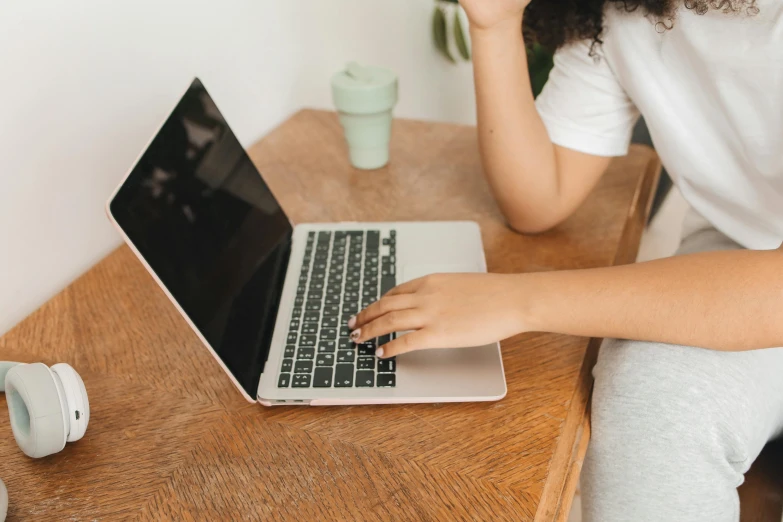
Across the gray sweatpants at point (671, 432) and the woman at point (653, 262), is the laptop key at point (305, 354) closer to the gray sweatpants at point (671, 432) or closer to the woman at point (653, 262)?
the woman at point (653, 262)

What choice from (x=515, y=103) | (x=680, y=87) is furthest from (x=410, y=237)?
(x=680, y=87)

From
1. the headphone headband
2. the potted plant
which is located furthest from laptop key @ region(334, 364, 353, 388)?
the potted plant

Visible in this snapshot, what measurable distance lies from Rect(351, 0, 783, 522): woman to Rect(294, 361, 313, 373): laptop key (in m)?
0.05

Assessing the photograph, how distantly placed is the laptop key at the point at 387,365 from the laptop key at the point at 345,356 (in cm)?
3

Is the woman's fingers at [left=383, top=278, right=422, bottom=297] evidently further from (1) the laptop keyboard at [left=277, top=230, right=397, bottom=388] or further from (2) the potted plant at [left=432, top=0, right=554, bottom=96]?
(2) the potted plant at [left=432, top=0, right=554, bottom=96]

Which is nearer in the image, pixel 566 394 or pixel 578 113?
pixel 566 394

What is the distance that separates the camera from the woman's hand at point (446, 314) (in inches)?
22.7

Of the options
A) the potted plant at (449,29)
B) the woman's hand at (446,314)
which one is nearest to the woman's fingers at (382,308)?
the woman's hand at (446,314)

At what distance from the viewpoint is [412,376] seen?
571 millimetres

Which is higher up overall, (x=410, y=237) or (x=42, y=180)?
(x=42, y=180)

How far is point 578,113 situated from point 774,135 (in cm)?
23

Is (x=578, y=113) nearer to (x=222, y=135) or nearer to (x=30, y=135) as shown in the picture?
(x=222, y=135)

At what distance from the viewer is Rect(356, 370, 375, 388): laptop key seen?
22.1 inches

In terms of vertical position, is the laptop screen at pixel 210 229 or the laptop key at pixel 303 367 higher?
the laptop screen at pixel 210 229
